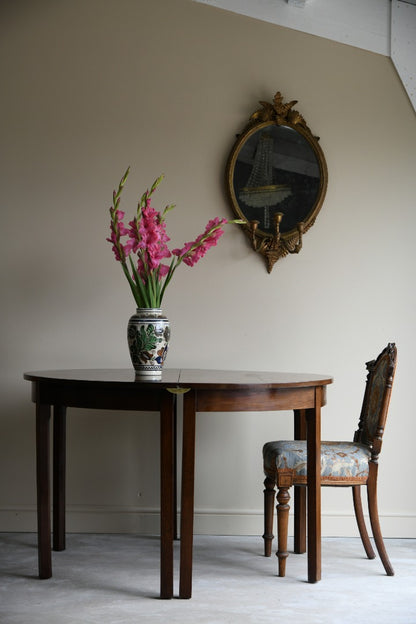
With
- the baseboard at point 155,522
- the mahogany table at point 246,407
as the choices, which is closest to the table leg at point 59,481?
the baseboard at point 155,522

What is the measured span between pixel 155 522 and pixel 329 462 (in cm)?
114

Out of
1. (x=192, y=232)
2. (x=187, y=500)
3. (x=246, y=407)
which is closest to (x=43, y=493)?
(x=187, y=500)

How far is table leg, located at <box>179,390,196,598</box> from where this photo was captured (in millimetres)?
2625

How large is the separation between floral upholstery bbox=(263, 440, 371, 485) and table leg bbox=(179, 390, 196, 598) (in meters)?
0.48

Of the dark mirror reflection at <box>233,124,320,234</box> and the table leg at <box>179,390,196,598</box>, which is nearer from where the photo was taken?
the table leg at <box>179,390,196,598</box>

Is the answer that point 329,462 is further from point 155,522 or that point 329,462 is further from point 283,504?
point 155,522

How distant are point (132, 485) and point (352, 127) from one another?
2.17 metres

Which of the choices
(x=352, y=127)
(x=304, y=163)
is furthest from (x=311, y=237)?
(x=352, y=127)

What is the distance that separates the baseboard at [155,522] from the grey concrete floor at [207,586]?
0.33ft


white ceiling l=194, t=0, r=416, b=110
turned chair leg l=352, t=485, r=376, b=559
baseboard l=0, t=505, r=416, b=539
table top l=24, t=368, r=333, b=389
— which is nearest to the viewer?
table top l=24, t=368, r=333, b=389

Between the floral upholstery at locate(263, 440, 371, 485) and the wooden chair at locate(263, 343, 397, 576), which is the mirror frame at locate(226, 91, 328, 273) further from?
the floral upholstery at locate(263, 440, 371, 485)

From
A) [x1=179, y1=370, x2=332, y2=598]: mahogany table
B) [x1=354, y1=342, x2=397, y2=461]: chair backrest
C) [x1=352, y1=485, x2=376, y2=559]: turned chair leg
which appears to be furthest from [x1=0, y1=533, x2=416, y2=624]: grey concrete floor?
[x1=354, y1=342, x2=397, y2=461]: chair backrest

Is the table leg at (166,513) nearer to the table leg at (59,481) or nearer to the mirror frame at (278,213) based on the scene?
the table leg at (59,481)

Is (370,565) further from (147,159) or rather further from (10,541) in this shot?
(147,159)
